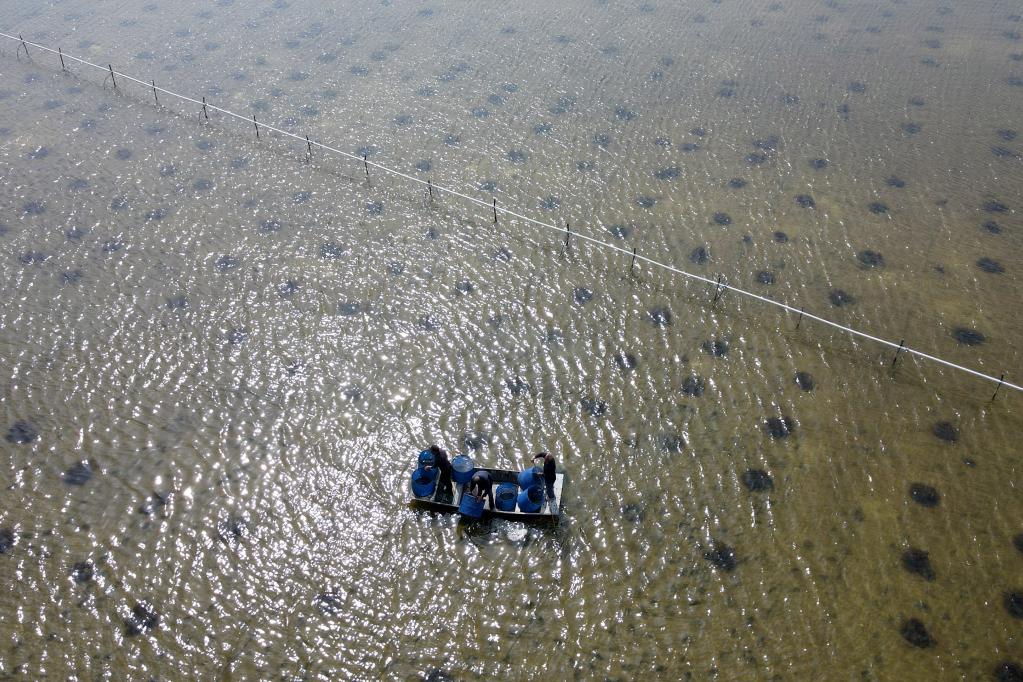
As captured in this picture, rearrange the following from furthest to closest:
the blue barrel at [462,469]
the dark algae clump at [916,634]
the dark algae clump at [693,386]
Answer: the dark algae clump at [693,386], the blue barrel at [462,469], the dark algae clump at [916,634]

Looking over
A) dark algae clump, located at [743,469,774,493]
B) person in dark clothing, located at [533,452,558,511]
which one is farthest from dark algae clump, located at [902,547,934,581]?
person in dark clothing, located at [533,452,558,511]

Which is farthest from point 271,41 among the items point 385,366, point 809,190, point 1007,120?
point 1007,120

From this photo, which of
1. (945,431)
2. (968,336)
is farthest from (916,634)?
(968,336)

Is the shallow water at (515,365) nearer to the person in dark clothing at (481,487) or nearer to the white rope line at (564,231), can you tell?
the white rope line at (564,231)

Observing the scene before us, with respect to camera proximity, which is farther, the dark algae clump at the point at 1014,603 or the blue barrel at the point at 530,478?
the blue barrel at the point at 530,478

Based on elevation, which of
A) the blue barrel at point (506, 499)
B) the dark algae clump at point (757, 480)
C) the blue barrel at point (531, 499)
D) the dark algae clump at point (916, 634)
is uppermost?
the blue barrel at point (531, 499)

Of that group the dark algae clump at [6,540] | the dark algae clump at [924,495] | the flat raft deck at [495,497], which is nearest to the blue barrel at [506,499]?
the flat raft deck at [495,497]

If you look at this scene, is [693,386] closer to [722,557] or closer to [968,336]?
[722,557]
